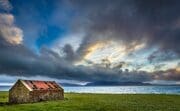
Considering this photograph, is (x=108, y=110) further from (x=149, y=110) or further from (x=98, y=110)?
(x=149, y=110)

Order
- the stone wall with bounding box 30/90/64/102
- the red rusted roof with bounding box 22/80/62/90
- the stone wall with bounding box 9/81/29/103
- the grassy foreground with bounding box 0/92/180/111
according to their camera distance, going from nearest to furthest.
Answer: the grassy foreground with bounding box 0/92/180/111 < the stone wall with bounding box 9/81/29/103 < the stone wall with bounding box 30/90/64/102 < the red rusted roof with bounding box 22/80/62/90

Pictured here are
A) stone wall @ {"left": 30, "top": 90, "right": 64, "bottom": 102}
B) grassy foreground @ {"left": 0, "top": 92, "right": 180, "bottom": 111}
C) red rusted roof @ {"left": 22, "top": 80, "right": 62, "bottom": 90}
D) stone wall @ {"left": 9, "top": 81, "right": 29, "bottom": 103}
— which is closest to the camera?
grassy foreground @ {"left": 0, "top": 92, "right": 180, "bottom": 111}

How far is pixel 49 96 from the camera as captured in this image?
89000mm

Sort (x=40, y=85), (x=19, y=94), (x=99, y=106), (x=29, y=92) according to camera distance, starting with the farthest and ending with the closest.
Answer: (x=40, y=85), (x=19, y=94), (x=29, y=92), (x=99, y=106)

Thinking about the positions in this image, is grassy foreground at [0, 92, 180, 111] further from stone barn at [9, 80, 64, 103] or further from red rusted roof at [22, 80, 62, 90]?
red rusted roof at [22, 80, 62, 90]

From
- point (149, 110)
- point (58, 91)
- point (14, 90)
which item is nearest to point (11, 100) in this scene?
point (14, 90)

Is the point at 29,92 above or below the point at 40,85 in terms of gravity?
below

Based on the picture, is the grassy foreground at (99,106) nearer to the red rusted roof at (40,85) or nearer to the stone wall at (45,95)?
the stone wall at (45,95)

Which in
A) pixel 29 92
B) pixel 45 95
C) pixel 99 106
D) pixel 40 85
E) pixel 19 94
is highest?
pixel 40 85

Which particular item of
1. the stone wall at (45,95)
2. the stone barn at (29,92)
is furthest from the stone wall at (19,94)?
the stone wall at (45,95)

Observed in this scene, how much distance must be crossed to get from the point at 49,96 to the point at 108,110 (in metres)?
39.0

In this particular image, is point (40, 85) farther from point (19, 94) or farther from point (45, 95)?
point (19, 94)

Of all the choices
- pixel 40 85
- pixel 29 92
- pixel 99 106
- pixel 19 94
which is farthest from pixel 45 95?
pixel 99 106

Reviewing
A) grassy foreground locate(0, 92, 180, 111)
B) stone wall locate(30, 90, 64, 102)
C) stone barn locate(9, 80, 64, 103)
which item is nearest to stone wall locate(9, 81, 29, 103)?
stone barn locate(9, 80, 64, 103)
